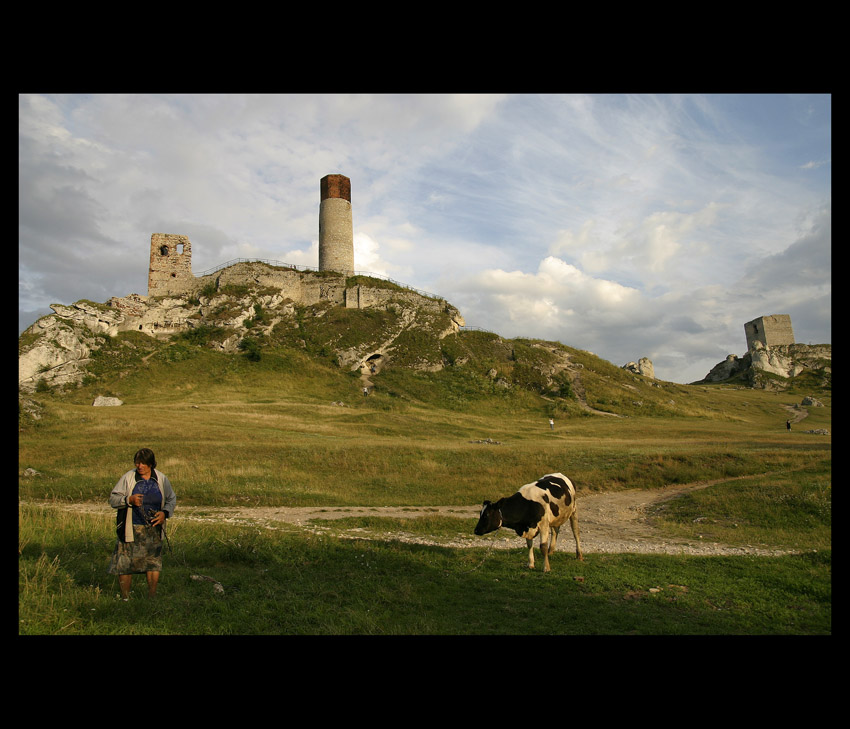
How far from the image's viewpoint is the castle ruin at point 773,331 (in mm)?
110938

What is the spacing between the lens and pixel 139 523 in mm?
8281

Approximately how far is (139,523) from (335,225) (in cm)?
7715

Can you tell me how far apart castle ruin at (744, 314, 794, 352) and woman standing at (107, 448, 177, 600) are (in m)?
131

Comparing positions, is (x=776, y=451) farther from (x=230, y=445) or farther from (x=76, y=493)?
(x=76, y=493)

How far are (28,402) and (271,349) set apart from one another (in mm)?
31406

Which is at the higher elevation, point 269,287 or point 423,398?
point 269,287

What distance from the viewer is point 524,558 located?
12141 mm

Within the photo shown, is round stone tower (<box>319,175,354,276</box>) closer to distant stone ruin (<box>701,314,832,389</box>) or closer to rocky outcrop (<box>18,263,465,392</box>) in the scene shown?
rocky outcrop (<box>18,263,465,392</box>)

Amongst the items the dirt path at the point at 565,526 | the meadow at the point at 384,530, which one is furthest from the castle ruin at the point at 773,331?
the dirt path at the point at 565,526

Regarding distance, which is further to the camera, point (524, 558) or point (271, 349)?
point (271, 349)

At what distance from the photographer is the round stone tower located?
79.6 meters

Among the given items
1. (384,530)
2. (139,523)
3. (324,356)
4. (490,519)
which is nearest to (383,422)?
(324,356)

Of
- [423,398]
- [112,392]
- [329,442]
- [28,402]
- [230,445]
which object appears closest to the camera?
[230,445]
